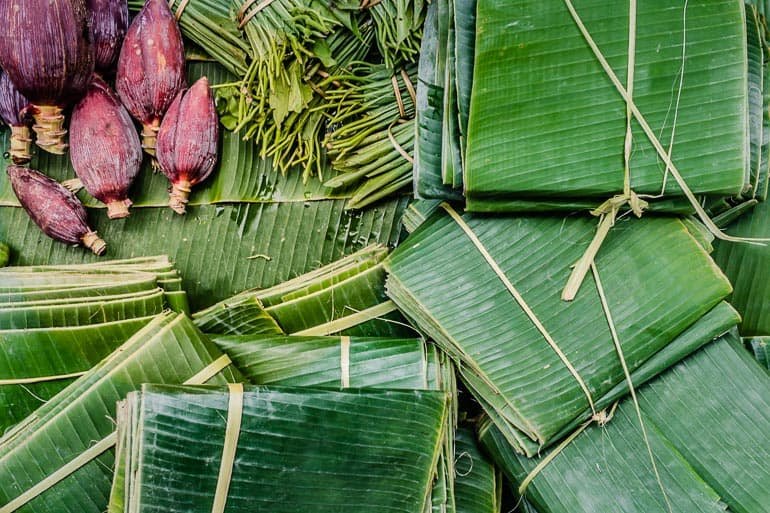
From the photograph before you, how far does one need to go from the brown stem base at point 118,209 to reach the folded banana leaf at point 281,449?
0.68 m

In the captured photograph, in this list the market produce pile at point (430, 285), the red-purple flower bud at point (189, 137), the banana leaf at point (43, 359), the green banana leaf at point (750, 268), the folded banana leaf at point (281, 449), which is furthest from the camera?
the red-purple flower bud at point (189, 137)

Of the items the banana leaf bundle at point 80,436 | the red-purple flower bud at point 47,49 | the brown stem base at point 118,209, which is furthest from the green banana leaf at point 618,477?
the red-purple flower bud at point 47,49

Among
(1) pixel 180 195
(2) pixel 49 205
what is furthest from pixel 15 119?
(1) pixel 180 195

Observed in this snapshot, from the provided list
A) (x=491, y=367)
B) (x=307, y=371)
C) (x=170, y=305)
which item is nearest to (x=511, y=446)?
(x=491, y=367)

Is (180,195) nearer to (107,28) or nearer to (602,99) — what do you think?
(107,28)

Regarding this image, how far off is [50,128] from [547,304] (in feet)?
4.52

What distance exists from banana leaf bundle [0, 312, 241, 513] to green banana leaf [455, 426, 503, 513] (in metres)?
0.66

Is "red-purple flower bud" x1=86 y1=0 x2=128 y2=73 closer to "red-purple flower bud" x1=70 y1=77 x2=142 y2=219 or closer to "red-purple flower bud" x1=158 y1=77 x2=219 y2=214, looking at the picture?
"red-purple flower bud" x1=70 y1=77 x2=142 y2=219

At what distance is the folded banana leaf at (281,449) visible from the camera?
1.26 metres

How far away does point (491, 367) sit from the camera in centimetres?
148

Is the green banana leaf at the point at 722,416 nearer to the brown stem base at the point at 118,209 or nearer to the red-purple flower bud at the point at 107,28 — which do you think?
the brown stem base at the point at 118,209

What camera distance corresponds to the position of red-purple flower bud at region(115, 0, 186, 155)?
67.2 inches

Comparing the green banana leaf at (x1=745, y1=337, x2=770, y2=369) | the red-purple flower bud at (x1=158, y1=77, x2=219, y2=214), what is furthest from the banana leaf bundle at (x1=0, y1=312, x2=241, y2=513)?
the green banana leaf at (x1=745, y1=337, x2=770, y2=369)

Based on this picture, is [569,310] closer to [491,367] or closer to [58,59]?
[491,367]
